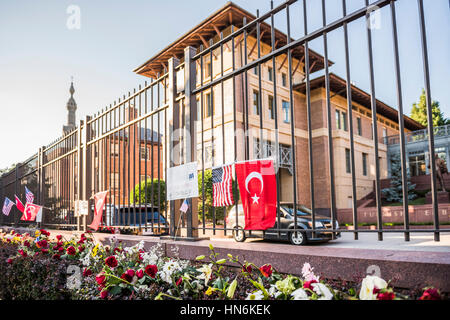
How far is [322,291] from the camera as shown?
1750 mm

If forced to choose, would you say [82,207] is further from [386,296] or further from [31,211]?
[386,296]

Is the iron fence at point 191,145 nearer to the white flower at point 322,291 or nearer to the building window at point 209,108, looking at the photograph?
the building window at point 209,108

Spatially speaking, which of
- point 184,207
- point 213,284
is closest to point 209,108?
point 184,207

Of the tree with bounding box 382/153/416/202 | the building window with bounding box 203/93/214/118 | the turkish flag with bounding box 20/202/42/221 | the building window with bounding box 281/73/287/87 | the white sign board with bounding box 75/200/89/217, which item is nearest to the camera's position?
the building window with bounding box 203/93/214/118

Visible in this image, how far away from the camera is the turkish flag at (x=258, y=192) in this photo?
321 centimetres

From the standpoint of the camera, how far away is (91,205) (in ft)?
24.6

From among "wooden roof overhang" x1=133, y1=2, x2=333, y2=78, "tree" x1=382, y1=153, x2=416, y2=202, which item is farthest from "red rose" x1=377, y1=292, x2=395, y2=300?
"tree" x1=382, y1=153, x2=416, y2=202

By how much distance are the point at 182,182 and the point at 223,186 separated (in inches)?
24.8

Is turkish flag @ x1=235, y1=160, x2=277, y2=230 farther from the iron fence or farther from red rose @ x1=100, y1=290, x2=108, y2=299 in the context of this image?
red rose @ x1=100, y1=290, x2=108, y2=299

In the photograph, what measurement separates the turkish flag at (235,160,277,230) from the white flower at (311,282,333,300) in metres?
1.39

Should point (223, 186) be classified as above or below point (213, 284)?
above

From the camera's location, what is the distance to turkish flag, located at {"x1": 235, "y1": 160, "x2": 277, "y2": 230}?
321cm

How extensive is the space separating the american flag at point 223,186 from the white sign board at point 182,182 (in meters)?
0.24
